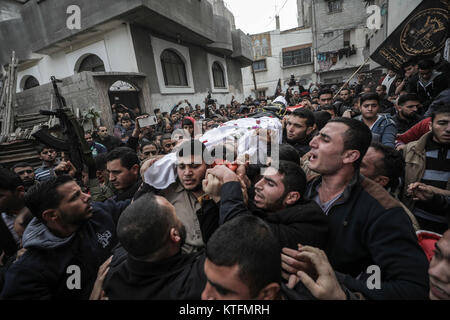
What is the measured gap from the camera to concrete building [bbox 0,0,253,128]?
27.5 ft

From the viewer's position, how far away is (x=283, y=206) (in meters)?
1.59

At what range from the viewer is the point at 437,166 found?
2.18 meters

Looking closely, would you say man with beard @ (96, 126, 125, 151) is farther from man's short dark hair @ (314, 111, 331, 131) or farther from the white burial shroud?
man's short dark hair @ (314, 111, 331, 131)

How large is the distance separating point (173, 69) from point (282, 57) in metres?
19.7

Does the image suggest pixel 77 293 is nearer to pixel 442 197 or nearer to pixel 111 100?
pixel 442 197

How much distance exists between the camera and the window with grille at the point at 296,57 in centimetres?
2603

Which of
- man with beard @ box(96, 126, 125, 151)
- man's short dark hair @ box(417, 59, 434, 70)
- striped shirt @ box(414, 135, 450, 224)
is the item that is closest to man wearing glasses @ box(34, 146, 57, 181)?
Answer: man with beard @ box(96, 126, 125, 151)

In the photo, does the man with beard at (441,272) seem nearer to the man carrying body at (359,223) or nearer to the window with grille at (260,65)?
the man carrying body at (359,223)

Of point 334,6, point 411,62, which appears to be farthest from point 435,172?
point 334,6

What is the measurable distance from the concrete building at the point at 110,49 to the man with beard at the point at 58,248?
7569 mm

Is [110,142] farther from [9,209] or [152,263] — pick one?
[152,263]

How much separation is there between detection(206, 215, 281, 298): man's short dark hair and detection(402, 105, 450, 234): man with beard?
1840 millimetres

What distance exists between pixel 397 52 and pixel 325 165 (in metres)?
5.46

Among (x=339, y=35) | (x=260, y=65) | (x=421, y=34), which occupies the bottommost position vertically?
(x=421, y=34)
